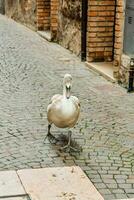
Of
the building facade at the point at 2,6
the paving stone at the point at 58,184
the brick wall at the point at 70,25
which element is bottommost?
the building facade at the point at 2,6

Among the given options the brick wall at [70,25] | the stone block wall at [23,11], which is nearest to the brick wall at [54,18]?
the brick wall at [70,25]

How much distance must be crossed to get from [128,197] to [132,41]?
4.45m

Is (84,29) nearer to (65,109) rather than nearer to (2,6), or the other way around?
(65,109)

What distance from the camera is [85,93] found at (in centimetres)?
864

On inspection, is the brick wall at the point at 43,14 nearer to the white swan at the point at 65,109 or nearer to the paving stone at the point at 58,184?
the white swan at the point at 65,109


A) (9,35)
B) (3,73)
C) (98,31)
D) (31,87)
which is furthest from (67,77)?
(9,35)

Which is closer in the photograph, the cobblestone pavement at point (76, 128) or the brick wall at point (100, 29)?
the cobblestone pavement at point (76, 128)

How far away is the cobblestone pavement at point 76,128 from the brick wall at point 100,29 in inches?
18.6

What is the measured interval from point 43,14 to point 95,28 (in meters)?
5.28

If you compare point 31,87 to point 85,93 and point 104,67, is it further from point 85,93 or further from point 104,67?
point 104,67

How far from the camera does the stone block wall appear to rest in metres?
16.5

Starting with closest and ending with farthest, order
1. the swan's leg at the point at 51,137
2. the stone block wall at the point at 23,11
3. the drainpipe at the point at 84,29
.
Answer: the swan's leg at the point at 51,137 < the drainpipe at the point at 84,29 < the stone block wall at the point at 23,11

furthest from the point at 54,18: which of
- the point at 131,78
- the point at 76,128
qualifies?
the point at 76,128

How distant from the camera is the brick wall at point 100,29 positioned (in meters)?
10.8
